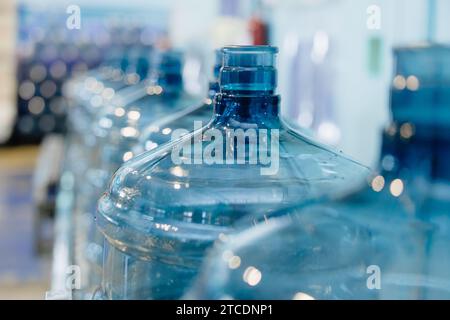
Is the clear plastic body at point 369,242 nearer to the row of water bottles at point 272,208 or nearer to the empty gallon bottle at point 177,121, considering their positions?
the row of water bottles at point 272,208

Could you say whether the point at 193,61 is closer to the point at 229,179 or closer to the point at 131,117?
the point at 131,117

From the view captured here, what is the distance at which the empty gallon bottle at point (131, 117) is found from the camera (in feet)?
3.64

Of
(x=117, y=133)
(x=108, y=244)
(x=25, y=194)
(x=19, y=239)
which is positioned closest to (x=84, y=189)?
(x=117, y=133)

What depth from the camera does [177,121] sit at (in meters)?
0.92

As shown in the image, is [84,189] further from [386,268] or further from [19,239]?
[19,239]

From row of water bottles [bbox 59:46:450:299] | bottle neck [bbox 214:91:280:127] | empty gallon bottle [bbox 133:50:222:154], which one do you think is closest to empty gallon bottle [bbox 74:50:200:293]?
empty gallon bottle [bbox 133:50:222:154]

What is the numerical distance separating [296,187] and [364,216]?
0.09m

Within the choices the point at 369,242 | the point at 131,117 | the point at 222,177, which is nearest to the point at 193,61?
the point at 131,117

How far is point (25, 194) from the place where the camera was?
6.50 meters

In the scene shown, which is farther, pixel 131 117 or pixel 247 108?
pixel 131 117

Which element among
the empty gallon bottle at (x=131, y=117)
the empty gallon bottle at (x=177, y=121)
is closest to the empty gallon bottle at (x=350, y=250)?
the empty gallon bottle at (x=177, y=121)

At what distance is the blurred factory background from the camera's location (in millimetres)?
1604

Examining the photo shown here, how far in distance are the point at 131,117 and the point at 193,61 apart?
1.54 meters

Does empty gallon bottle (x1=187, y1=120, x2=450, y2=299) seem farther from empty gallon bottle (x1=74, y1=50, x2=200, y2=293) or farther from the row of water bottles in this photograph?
empty gallon bottle (x1=74, y1=50, x2=200, y2=293)
